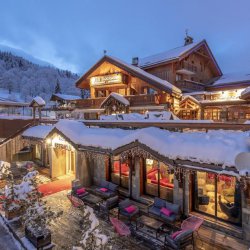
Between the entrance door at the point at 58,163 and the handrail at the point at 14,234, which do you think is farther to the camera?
the entrance door at the point at 58,163

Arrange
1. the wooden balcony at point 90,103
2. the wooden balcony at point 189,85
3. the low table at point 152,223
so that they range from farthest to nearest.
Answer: the wooden balcony at point 90,103 → the wooden balcony at point 189,85 → the low table at point 152,223

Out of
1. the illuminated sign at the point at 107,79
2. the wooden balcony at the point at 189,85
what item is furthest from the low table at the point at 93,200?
the wooden balcony at the point at 189,85

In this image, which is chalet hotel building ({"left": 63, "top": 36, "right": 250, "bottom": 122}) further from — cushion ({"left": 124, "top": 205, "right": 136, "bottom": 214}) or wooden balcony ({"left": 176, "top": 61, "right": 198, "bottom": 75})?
cushion ({"left": 124, "top": 205, "right": 136, "bottom": 214})

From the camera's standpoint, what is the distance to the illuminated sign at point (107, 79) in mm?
24788

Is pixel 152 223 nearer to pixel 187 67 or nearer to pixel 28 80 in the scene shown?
pixel 187 67

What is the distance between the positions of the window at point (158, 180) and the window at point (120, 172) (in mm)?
1457

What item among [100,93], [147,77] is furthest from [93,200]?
[100,93]

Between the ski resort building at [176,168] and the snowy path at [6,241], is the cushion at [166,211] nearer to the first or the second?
the ski resort building at [176,168]

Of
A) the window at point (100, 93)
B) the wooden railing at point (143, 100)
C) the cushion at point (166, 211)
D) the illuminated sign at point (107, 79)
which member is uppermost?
the illuminated sign at point (107, 79)

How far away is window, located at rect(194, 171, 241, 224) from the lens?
30.9 feet

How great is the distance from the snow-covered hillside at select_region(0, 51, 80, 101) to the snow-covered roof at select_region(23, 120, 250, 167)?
88415mm

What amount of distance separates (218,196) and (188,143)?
339 centimetres

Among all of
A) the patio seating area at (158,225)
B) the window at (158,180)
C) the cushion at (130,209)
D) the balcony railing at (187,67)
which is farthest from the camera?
the balcony railing at (187,67)

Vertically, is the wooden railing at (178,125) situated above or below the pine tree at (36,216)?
above
